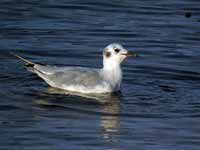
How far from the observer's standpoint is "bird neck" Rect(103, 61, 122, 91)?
58.3 ft

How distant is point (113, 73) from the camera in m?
17.9

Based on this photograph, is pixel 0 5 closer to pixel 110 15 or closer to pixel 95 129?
pixel 110 15

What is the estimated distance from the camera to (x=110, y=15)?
24.3 meters

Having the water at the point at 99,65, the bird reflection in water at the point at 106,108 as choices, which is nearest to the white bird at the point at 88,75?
the bird reflection in water at the point at 106,108

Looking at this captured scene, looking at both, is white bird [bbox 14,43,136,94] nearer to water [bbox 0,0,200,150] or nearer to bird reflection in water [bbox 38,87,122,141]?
bird reflection in water [bbox 38,87,122,141]

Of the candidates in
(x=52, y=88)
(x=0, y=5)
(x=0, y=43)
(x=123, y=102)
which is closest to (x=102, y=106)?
(x=123, y=102)

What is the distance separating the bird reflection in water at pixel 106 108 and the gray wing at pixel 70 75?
0.18m

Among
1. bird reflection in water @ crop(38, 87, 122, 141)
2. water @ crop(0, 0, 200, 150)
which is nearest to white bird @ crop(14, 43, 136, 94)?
bird reflection in water @ crop(38, 87, 122, 141)

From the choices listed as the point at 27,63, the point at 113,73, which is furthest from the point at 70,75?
the point at 27,63

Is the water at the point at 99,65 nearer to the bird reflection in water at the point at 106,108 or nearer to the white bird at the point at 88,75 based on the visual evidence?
the bird reflection in water at the point at 106,108

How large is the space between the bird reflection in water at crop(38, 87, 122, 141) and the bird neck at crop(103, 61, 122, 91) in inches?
7.8

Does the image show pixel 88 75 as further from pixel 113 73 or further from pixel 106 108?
Answer: pixel 106 108

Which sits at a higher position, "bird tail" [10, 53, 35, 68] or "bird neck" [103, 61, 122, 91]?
"bird tail" [10, 53, 35, 68]

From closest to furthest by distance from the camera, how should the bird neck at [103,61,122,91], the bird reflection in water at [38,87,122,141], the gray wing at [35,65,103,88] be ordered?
the bird reflection in water at [38,87,122,141] < the gray wing at [35,65,103,88] < the bird neck at [103,61,122,91]
